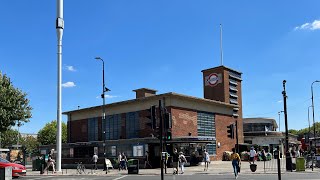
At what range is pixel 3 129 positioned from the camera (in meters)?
40.9

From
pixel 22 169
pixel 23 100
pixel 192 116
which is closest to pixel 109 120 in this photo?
pixel 192 116

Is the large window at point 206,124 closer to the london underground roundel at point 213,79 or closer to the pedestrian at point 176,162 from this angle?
the london underground roundel at point 213,79

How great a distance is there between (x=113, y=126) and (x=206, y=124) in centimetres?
1227

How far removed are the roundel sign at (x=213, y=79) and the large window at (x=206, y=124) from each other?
21.9 feet

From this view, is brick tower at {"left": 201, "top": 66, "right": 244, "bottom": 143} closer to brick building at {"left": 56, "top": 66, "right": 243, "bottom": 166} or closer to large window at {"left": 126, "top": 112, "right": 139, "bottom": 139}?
brick building at {"left": 56, "top": 66, "right": 243, "bottom": 166}

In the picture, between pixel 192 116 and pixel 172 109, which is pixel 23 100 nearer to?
pixel 172 109

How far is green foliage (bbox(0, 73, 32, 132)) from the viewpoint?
131ft

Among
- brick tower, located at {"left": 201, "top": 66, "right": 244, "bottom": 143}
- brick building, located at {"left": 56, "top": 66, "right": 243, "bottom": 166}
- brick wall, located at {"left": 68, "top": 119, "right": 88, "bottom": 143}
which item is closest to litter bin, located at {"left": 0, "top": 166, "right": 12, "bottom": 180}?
brick building, located at {"left": 56, "top": 66, "right": 243, "bottom": 166}

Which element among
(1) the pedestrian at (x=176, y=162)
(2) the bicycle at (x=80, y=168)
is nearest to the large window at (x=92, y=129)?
(2) the bicycle at (x=80, y=168)

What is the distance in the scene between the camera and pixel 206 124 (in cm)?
5253

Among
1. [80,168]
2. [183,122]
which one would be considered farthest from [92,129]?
[80,168]

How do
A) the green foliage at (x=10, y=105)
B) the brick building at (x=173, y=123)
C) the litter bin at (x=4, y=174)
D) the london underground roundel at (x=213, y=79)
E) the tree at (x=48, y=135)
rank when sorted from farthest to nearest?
the tree at (x=48, y=135), the london underground roundel at (x=213, y=79), the brick building at (x=173, y=123), the green foliage at (x=10, y=105), the litter bin at (x=4, y=174)

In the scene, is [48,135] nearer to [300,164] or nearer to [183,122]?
[183,122]

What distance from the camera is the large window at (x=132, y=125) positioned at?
51.6 metres
